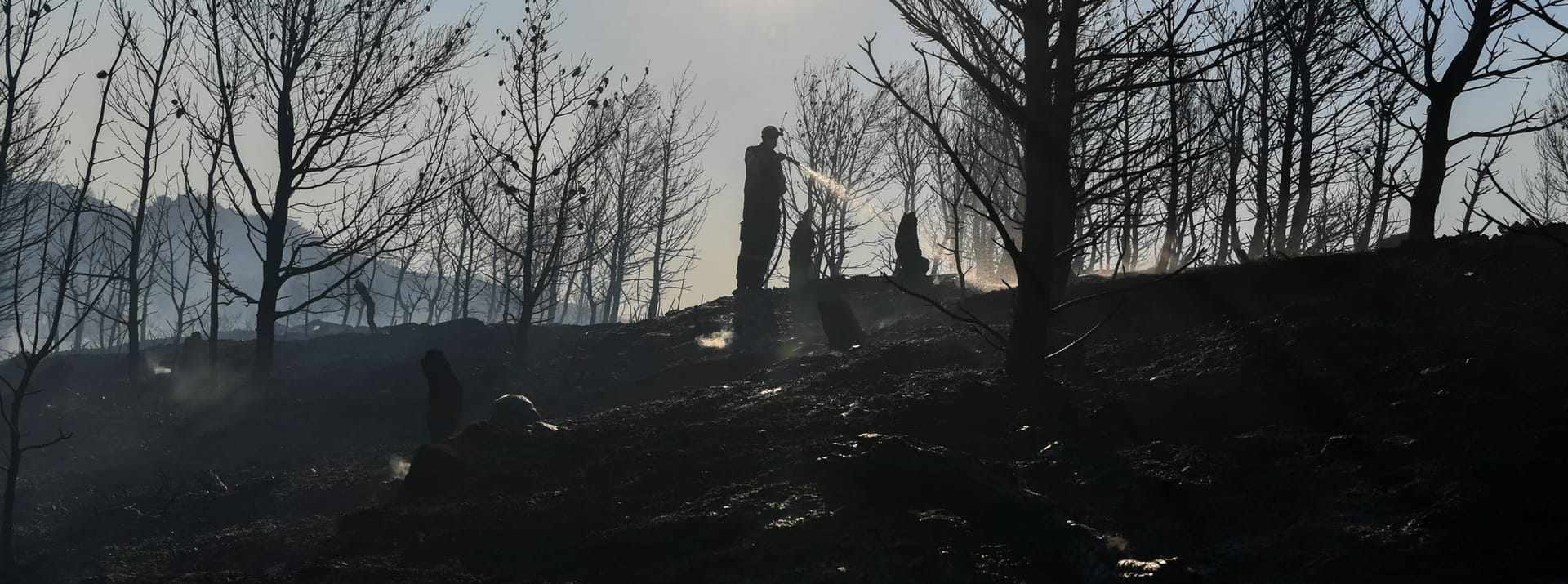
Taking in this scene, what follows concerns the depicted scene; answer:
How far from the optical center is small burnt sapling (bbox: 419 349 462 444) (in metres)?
9.84

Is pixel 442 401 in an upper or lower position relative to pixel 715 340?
lower

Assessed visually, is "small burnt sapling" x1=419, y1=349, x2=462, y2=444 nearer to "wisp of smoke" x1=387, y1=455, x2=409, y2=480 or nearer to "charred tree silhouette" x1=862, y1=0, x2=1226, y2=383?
"wisp of smoke" x1=387, y1=455, x2=409, y2=480

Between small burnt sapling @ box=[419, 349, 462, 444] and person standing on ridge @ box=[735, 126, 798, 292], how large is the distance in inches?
318

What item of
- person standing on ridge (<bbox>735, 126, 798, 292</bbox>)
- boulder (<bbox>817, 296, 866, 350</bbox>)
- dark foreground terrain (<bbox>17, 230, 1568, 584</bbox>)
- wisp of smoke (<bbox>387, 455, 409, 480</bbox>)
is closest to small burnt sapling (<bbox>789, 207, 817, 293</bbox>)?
person standing on ridge (<bbox>735, 126, 798, 292</bbox>)

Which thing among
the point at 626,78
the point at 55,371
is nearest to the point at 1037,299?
the point at 626,78

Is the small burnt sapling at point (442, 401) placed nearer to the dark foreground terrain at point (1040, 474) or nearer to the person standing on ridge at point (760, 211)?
the dark foreground terrain at point (1040, 474)

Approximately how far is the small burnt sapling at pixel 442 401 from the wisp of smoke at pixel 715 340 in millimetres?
3725

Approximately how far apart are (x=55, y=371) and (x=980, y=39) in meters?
17.0

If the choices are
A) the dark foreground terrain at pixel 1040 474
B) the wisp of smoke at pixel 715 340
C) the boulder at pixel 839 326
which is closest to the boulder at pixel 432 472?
the dark foreground terrain at pixel 1040 474

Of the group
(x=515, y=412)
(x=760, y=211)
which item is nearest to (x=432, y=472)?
(x=515, y=412)

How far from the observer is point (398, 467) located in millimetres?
8906

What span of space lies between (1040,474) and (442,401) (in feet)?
21.3

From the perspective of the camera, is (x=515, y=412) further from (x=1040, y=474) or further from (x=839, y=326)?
(x=1040, y=474)

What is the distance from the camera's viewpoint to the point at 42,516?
8.83 meters
